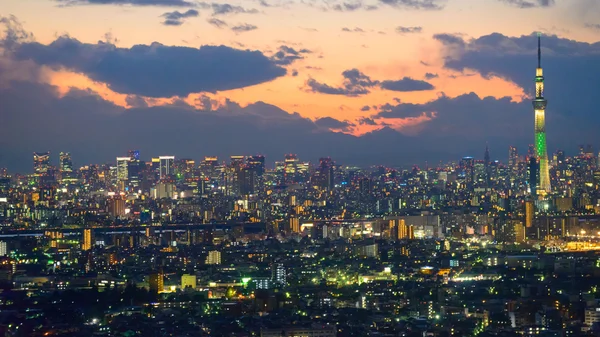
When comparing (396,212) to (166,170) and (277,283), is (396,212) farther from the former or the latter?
(277,283)

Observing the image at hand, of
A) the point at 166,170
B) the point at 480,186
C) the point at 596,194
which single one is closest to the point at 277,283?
the point at 596,194

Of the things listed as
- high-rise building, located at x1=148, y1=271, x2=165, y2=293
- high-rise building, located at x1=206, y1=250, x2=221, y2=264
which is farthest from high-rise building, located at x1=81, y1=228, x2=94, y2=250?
high-rise building, located at x1=148, y1=271, x2=165, y2=293

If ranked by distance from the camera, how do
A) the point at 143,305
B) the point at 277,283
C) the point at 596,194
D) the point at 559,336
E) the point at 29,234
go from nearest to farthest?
1. the point at 559,336
2. the point at 143,305
3. the point at 277,283
4. the point at 29,234
5. the point at 596,194

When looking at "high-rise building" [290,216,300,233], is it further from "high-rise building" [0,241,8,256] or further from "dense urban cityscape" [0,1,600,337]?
"high-rise building" [0,241,8,256]

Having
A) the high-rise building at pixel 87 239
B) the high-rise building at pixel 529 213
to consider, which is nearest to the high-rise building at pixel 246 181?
the high-rise building at pixel 87 239

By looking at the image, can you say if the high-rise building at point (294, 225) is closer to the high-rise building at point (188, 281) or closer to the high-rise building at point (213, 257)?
the high-rise building at point (213, 257)

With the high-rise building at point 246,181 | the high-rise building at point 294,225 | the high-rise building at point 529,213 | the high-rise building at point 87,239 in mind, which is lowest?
the high-rise building at point 87,239

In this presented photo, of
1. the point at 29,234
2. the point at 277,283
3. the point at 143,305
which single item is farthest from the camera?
the point at 29,234

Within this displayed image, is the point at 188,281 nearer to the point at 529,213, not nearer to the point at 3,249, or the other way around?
the point at 3,249
